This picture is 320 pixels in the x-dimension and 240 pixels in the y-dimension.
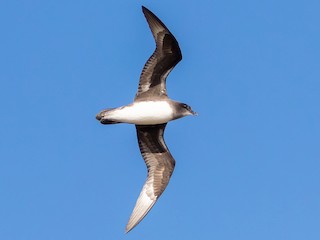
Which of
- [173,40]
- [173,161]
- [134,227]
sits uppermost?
[173,40]

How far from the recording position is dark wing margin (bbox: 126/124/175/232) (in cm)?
2748

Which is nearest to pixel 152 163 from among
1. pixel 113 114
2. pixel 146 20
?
pixel 113 114

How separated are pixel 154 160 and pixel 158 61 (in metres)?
2.92

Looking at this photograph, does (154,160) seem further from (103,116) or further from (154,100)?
(103,116)

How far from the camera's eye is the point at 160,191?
Result: 27422 millimetres

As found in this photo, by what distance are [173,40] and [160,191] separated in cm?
404

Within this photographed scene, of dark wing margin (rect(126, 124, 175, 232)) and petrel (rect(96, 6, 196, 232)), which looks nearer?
petrel (rect(96, 6, 196, 232))

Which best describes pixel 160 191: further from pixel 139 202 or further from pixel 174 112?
pixel 174 112

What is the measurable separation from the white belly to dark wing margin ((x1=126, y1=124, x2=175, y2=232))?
1.17m

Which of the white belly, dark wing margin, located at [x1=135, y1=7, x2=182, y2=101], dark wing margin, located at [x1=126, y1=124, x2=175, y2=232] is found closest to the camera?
dark wing margin, located at [x1=135, y1=7, x2=182, y2=101]

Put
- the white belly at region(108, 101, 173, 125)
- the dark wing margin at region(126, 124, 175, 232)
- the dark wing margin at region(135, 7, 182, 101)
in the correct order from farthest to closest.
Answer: the dark wing margin at region(126, 124, 175, 232), the white belly at region(108, 101, 173, 125), the dark wing margin at region(135, 7, 182, 101)

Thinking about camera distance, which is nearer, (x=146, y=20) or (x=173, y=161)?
(x=146, y=20)

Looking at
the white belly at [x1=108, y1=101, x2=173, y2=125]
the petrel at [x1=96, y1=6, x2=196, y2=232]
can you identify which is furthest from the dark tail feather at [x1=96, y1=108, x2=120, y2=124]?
the white belly at [x1=108, y1=101, x2=173, y2=125]

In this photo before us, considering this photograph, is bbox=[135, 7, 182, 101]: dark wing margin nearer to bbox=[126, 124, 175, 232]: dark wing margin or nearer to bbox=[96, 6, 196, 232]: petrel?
bbox=[96, 6, 196, 232]: petrel
